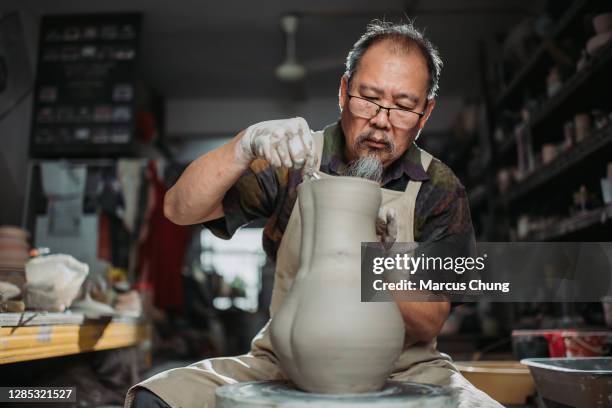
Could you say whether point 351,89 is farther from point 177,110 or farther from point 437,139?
point 437,139

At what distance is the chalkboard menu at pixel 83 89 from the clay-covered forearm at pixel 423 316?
13.6ft

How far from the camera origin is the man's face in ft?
5.65

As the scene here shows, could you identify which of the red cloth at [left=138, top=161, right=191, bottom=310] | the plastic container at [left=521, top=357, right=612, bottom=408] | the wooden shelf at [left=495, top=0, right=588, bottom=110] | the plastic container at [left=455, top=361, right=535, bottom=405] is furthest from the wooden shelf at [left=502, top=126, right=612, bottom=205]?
the red cloth at [left=138, top=161, right=191, bottom=310]

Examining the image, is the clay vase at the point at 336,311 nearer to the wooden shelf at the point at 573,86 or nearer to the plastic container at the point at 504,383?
the plastic container at the point at 504,383

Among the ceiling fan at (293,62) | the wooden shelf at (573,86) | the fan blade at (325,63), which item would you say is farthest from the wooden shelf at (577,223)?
the fan blade at (325,63)

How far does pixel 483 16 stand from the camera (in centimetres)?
544

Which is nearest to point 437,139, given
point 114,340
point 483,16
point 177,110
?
point 483,16

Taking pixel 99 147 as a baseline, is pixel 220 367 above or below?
below

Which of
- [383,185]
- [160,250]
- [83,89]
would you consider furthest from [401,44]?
[160,250]

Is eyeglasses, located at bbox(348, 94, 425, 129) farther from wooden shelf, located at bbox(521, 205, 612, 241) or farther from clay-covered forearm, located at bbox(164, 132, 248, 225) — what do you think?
wooden shelf, located at bbox(521, 205, 612, 241)

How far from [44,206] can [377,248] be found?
14.5 feet

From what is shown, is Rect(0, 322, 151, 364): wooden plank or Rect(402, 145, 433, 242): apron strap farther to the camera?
Rect(0, 322, 151, 364): wooden plank

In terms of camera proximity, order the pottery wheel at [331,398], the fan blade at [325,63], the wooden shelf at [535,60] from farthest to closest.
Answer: the fan blade at [325,63] → the wooden shelf at [535,60] → the pottery wheel at [331,398]

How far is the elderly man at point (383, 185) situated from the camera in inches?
62.8
